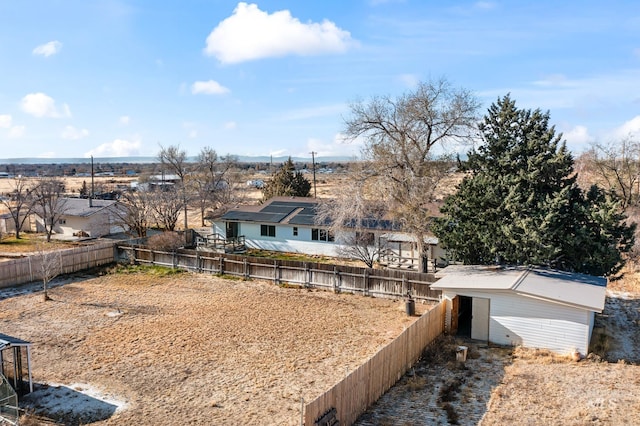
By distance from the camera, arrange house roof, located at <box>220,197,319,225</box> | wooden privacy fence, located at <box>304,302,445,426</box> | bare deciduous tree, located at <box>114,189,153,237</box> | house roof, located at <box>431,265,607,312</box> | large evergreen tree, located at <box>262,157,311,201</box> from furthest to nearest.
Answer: large evergreen tree, located at <box>262,157,311,201</box>
bare deciduous tree, located at <box>114,189,153,237</box>
house roof, located at <box>220,197,319,225</box>
house roof, located at <box>431,265,607,312</box>
wooden privacy fence, located at <box>304,302,445,426</box>

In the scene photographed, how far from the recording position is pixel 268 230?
120 ft

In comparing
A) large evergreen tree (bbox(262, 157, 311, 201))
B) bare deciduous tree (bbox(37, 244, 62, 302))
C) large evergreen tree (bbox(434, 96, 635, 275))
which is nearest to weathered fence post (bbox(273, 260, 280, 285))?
large evergreen tree (bbox(434, 96, 635, 275))

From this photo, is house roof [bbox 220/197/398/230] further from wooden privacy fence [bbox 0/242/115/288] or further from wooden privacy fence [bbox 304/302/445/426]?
wooden privacy fence [bbox 304/302/445/426]

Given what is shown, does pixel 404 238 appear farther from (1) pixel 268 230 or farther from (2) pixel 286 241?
(1) pixel 268 230

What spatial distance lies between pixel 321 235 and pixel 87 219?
20842 millimetres

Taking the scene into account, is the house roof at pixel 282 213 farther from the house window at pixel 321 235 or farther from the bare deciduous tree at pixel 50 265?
the bare deciduous tree at pixel 50 265

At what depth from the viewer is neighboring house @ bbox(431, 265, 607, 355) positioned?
16172 mm

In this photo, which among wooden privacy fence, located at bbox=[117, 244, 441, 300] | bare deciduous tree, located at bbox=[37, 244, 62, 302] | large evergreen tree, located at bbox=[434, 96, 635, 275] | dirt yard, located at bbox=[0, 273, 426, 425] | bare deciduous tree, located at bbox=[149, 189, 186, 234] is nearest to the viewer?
dirt yard, located at bbox=[0, 273, 426, 425]

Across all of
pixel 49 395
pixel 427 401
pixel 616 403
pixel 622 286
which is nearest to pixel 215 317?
pixel 49 395

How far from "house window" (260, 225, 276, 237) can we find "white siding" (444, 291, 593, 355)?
2050cm

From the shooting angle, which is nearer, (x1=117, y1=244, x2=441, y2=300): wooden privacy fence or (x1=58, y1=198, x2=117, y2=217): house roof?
(x1=117, y1=244, x2=441, y2=300): wooden privacy fence

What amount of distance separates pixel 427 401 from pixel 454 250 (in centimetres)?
1088

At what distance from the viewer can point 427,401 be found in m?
12.9

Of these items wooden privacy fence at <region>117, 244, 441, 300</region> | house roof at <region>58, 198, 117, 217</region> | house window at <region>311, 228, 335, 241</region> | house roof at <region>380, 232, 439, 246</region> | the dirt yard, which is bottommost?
the dirt yard
